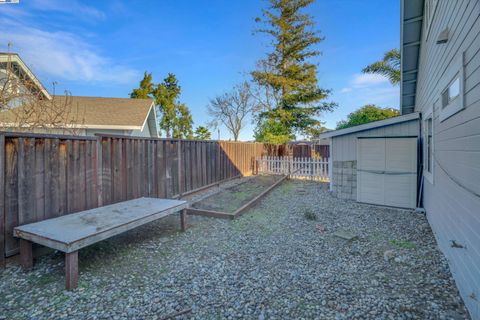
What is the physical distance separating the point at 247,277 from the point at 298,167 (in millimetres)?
8981

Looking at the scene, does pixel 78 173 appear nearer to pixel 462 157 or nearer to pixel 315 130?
pixel 462 157

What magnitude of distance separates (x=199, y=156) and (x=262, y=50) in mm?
13525

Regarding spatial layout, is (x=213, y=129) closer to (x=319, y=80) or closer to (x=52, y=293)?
(x=319, y=80)

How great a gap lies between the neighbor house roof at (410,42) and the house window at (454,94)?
143 inches

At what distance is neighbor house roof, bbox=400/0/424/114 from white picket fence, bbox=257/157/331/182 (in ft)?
13.3

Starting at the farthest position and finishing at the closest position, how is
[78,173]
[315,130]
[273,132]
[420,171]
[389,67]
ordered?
[315,130]
[273,132]
[389,67]
[420,171]
[78,173]

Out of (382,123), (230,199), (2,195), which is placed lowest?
(230,199)

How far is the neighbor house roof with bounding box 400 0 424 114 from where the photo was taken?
559 centimetres

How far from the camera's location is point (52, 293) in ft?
7.89

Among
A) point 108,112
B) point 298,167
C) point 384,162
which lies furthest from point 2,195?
point 298,167

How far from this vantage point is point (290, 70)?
17.0 m

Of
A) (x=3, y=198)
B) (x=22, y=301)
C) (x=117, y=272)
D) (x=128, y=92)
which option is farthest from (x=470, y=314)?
(x=128, y=92)

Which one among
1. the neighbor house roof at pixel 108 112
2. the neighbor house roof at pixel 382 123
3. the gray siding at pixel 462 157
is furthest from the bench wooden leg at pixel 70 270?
the neighbor house roof at pixel 108 112

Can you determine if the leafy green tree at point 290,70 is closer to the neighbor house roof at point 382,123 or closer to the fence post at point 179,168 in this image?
the neighbor house roof at point 382,123
